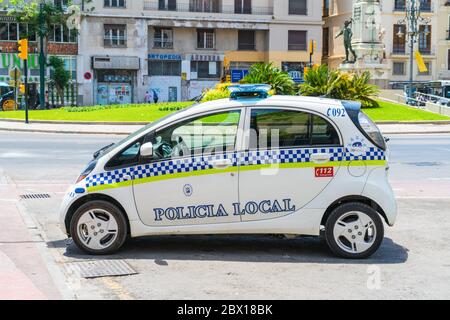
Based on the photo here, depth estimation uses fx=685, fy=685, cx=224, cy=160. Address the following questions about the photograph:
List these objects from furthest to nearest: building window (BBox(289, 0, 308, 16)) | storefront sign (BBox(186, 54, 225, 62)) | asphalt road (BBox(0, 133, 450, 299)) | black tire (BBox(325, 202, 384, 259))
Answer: building window (BBox(289, 0, 308, 16)) < storefront sign (BBox(186, 54, 225, 62)) < black tire (BBox(325, 202, 384, 259)) < asphalt road (BBox(0, 133, 450, 299))

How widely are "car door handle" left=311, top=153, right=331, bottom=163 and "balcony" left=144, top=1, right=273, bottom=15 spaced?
5244 centimetres

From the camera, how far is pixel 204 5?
194ft

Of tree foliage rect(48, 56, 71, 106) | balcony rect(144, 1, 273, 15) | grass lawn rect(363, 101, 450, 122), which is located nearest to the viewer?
grass lawn rect(363, 101, 450, 122)

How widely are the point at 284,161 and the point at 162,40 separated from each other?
5276cm

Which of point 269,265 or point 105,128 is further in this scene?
point 105,128


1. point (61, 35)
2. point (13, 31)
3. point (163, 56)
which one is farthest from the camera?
point (163, 56)

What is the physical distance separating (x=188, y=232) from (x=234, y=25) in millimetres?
53110

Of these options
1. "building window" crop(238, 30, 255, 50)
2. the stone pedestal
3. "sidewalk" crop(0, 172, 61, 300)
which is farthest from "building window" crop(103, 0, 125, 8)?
"sidewalk" crop(0, 172, 61, 300)

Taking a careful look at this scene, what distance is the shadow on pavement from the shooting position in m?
7.13

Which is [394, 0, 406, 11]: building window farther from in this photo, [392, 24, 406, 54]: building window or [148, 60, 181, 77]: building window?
[148, 60, 181, 77]: building window

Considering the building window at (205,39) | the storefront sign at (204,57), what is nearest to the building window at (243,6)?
the building window at (205,39)

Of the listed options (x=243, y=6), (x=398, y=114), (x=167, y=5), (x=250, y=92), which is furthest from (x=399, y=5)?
(x=250, y=92)

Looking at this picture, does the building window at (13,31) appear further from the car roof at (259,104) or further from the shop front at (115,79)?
the car roof at (259,104)

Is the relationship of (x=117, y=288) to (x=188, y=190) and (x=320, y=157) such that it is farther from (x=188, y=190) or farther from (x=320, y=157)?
(x=320, y=157)
